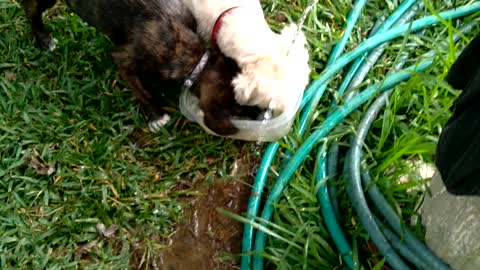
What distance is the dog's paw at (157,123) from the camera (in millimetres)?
3578

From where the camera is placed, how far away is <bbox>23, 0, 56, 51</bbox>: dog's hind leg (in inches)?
141

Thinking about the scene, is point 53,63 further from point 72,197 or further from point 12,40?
point 72,197

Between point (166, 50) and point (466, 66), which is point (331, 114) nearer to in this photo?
point (166, 50)

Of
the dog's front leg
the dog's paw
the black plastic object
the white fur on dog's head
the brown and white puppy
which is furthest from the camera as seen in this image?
the dog's paw

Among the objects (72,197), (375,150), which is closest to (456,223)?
(375,150)

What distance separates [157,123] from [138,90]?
0.25m

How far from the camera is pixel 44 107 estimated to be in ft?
12.0

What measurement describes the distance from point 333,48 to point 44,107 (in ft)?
6.01

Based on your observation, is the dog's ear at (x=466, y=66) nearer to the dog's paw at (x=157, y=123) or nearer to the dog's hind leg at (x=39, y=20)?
the dog's paw at (x=157, y=123)

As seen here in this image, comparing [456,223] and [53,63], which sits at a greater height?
[456,223]

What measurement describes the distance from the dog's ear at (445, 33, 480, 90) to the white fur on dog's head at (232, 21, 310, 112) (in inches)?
38.4

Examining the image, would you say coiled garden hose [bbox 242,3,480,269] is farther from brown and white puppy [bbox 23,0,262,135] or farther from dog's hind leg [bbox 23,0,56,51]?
dog's hind leg [bbox 23,0,56,51]

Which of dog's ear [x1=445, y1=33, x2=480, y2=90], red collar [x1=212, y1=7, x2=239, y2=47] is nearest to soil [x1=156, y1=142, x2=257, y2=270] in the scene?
red collar [x1=212, y1=7, x2=239, y2=47]

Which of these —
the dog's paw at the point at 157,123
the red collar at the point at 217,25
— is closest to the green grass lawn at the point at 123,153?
the dog's paw at the point at 157,123
